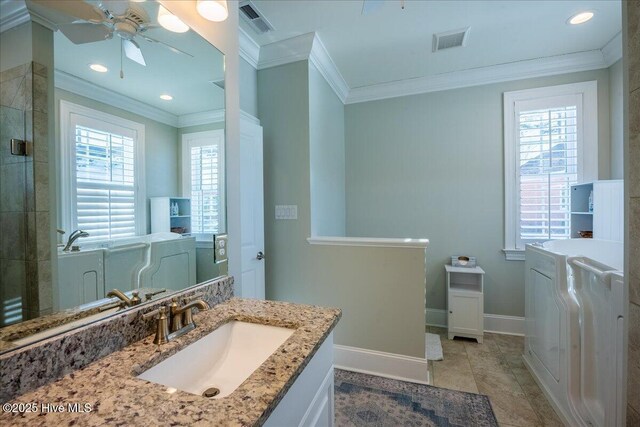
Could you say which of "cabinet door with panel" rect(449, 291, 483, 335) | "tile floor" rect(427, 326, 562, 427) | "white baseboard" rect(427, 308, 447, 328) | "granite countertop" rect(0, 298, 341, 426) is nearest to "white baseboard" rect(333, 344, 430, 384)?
"tile floor" rect(427, 326, 562, 427)

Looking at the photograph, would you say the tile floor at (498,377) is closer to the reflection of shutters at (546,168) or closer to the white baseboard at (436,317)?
the white baseboard at (436,317)

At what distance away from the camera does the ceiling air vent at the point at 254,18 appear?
1943mm

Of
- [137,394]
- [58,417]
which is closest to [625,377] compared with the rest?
[137,394]

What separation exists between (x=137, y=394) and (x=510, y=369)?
2.71 meters

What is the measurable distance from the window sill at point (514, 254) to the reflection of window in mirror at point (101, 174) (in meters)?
3.26

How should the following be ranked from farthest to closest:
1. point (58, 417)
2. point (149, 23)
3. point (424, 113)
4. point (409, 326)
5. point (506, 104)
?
point (424, 113), point (506, 104), point (409, 326), point (149, 23), point (58, 417)

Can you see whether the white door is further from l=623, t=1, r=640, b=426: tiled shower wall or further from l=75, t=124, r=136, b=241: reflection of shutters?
l=623, t=1, r=640, b=426: tiled shower wall

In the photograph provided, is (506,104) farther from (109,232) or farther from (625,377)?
(109,232)

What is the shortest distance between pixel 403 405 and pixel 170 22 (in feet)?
8.18

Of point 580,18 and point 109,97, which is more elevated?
point 580,18

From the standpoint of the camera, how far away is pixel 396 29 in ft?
7.36

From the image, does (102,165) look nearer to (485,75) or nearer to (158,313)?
(158,313)

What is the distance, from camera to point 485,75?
2912mm

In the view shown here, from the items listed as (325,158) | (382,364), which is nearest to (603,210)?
(382,364)
